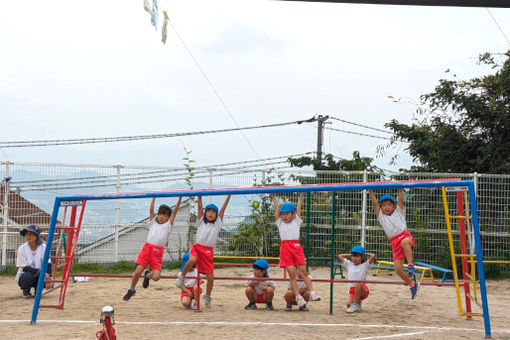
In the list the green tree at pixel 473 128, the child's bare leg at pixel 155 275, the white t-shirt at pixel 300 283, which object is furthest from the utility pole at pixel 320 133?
the child's bare leg at pixel 155 275

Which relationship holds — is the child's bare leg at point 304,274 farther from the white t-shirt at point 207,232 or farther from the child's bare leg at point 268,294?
the white t-shirt at point 207,232

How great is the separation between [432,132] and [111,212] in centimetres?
744

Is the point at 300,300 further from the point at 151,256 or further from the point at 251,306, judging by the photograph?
the point at 151,256

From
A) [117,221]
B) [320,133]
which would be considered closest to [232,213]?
[117,221]

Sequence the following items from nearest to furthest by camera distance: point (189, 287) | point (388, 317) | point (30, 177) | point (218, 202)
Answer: point (388, 317) → point (189, 287) → point (30, 177) → point (218, 202)

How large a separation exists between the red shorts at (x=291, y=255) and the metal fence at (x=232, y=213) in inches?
177

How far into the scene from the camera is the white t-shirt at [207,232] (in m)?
9.58

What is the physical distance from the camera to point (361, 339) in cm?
756

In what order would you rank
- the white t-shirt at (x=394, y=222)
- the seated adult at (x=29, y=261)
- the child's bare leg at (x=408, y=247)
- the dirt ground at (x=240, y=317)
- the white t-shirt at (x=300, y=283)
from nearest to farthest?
the dirt ground at (x=240, y=317), the child's bare leg at (x=408, y=247), the white t-shirt at (x=394, y=222), the white t-shirt at (x=300, y=283), the seated adult at (x=29, y=261)

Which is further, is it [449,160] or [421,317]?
[449,160]

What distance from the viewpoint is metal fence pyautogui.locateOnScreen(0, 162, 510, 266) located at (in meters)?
13.6

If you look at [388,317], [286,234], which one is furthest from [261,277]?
[388,317]

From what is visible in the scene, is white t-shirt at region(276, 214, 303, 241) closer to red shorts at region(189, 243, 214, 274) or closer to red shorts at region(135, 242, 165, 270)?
red shorts at region(189, 243, 214, 274)

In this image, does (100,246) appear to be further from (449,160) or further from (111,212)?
(449,160)
